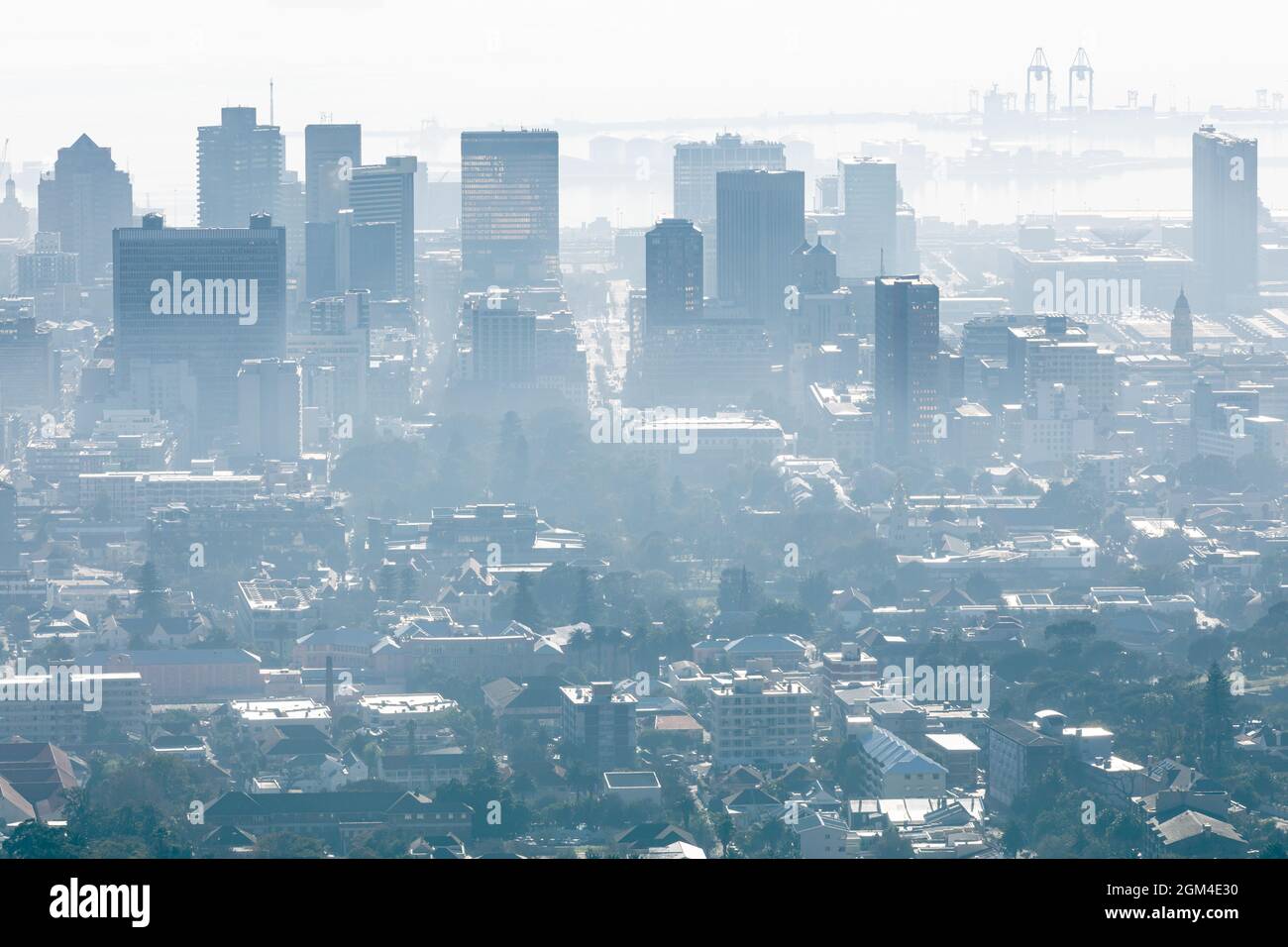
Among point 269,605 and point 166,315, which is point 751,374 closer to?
point 166,315

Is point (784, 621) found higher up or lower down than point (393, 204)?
Answer: lower down

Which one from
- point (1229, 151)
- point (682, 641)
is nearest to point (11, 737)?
point (682, 641)

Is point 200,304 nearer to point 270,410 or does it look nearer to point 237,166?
point 270,410

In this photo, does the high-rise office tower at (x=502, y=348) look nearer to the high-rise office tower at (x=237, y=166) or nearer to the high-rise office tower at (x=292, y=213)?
the high-rise office tower at (x=292, y=213)

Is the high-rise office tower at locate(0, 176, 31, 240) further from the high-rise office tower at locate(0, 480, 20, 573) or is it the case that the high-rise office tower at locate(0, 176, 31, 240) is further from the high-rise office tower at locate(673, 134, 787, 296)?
the high-rise office tower at locate(0, 480, 20, 573)

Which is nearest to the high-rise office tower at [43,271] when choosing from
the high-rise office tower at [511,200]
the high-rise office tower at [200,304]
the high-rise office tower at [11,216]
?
the high-rise office tower at [200,304]

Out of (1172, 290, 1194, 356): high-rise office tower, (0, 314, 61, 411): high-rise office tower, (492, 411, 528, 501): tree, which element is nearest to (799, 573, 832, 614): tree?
(492, 411, 528, 501): tree

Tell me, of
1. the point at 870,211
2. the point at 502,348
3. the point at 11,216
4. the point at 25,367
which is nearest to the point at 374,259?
the point at 502,348
